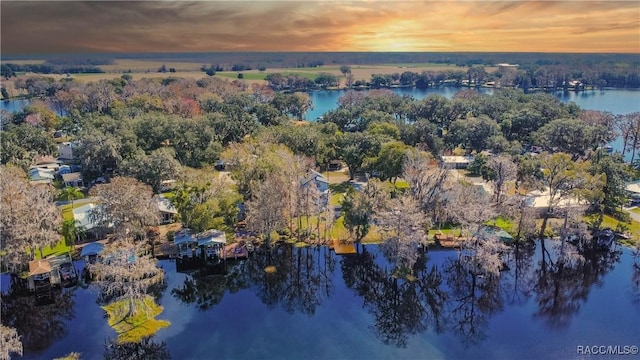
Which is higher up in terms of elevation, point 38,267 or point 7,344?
point 38,267

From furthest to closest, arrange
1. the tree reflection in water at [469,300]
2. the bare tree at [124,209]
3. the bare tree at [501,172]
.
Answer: the bare tree at [501,172]
the bare tree at [124,209]
the tree reflection in water at [469,300]

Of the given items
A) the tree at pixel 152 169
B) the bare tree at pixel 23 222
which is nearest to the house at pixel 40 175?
the tree at pixel 152 169

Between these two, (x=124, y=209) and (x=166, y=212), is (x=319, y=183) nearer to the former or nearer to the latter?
(x=166, y=212)

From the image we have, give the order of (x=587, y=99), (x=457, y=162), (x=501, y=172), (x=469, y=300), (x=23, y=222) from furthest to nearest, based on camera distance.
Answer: (x=587, y=99)
(x=457, y=162)
(x=501, y=172)
(x=23, y=222)
(x=469, y=300)

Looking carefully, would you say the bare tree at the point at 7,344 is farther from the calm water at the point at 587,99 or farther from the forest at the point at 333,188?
the calm water at the point at 587,99

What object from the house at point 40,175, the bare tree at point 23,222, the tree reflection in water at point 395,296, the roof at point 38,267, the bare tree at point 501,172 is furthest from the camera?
the house at point 40,175

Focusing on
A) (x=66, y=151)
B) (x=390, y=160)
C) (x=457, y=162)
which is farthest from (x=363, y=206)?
(x=66, y=151)

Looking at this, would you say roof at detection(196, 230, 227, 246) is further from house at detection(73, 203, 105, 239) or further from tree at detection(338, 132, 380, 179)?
tree at detection(338, 132, 380, 179)

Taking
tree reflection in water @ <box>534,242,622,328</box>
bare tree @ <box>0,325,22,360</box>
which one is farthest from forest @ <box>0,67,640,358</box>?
bare tree @ <box>0,325,22,360</box>
